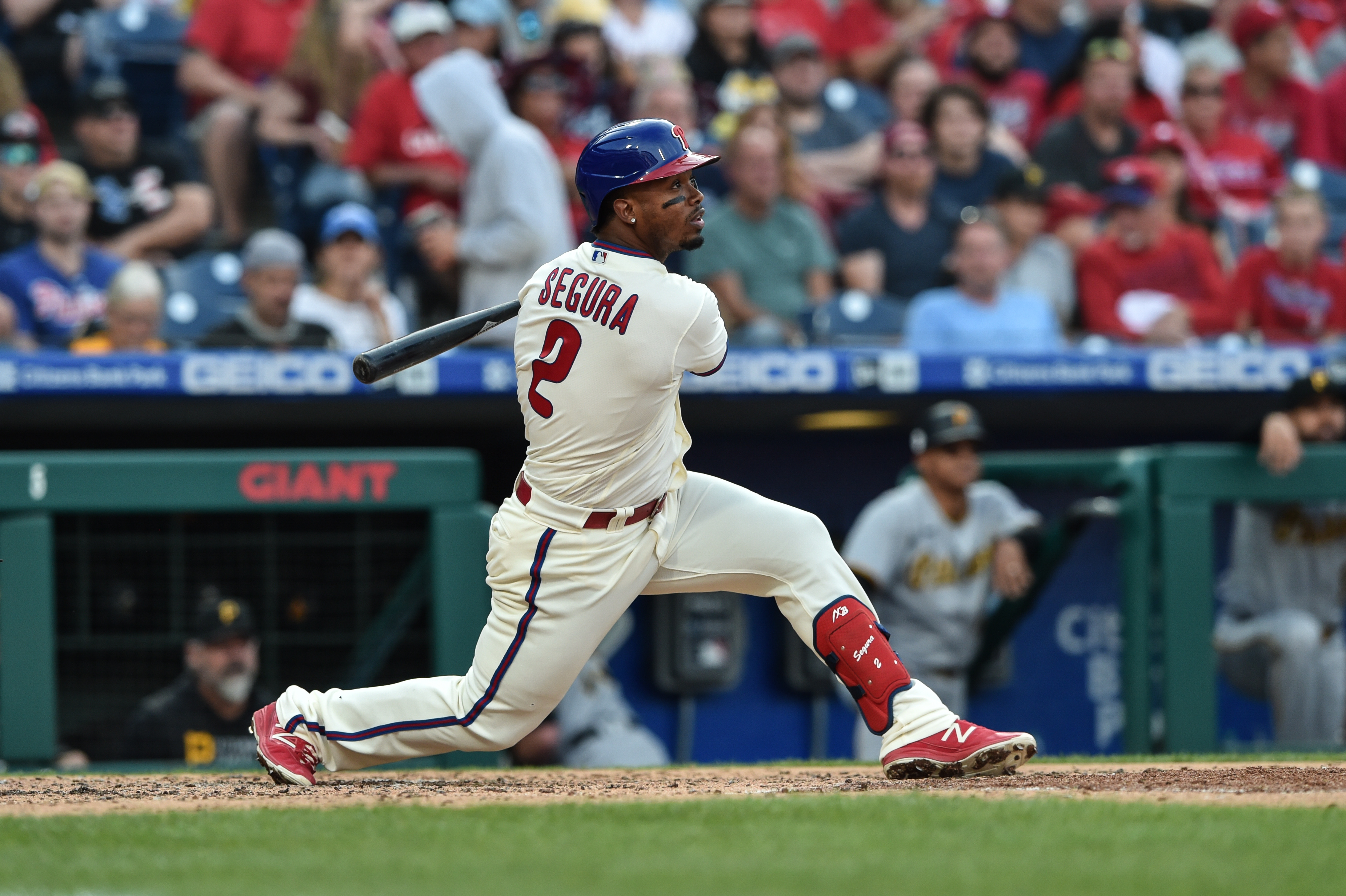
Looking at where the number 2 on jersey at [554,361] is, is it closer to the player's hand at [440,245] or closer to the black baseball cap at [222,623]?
the black baseball cap at [222,623]

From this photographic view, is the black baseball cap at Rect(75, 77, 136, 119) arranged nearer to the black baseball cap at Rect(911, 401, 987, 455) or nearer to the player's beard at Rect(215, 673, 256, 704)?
the player's beard at Rect(215, 673, 256, 704)

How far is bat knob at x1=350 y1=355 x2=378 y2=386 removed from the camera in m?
3.81

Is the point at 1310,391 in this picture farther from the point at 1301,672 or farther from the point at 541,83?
the point at 541,83

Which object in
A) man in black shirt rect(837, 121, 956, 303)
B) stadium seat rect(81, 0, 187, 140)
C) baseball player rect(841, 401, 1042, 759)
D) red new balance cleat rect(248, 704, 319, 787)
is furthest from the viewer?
stadium seat rect(81, 0, 187, 140)

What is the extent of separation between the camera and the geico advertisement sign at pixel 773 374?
611 centimetres

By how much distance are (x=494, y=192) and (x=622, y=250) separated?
3.14 m

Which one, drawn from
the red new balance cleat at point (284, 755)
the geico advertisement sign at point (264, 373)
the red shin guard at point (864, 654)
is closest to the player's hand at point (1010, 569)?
the red shin guard at point (864, 654)

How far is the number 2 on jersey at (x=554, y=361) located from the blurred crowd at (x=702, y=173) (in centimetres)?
251

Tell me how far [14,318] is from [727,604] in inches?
117

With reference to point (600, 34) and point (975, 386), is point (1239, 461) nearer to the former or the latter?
point (975, 386)

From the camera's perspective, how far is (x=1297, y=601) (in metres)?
6.02

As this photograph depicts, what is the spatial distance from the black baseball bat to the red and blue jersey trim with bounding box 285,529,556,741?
19.6 inches

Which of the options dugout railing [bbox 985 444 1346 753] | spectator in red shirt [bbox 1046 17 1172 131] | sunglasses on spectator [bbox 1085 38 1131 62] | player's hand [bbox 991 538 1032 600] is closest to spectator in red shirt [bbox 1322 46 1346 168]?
spectator in red shirt [bbox 1046 17 1172 131]

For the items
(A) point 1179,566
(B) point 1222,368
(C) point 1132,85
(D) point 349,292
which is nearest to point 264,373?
(D) point 349,292
